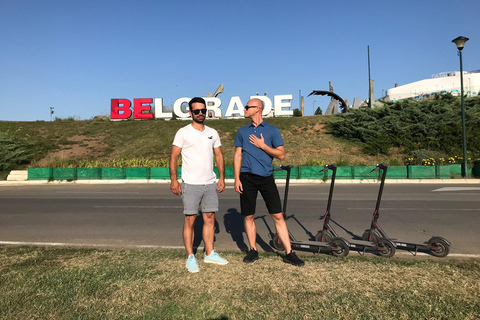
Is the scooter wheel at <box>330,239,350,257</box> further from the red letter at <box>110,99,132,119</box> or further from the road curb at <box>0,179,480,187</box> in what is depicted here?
the red letter at <box>110,99,132,119</box>

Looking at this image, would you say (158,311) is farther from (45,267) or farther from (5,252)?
(5,252)

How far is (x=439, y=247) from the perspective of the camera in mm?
4770

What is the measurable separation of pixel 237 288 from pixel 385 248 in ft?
7.82

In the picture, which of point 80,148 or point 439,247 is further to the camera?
point 80,148

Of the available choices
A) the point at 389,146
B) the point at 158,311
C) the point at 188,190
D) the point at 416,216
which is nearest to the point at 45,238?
the point at 188,190

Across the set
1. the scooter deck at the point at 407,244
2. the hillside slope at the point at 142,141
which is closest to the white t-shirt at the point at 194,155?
the scooter deck at the point at 407,244

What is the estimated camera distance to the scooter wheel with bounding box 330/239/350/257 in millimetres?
4639

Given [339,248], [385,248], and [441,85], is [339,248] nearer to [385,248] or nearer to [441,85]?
[385,248]

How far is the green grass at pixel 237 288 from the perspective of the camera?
296 cm

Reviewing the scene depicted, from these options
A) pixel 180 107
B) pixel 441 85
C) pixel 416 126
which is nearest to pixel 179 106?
pixel 180 107

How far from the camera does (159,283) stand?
3.65 meters

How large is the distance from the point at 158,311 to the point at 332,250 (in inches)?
105

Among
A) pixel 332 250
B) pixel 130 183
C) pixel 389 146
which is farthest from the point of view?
pixel 389 146

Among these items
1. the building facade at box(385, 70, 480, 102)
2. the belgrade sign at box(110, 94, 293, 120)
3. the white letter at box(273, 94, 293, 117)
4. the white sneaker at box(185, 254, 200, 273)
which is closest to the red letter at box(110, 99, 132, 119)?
the belgrade sign at box(110, 94, 293, 120)
